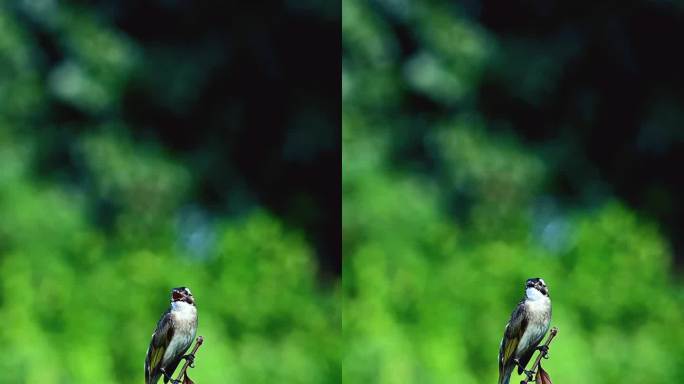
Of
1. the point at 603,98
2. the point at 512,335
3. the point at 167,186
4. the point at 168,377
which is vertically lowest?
the point at 168,377

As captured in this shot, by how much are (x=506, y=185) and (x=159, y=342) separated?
Answer: 923 millimetres

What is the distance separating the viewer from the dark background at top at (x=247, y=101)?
2203mm

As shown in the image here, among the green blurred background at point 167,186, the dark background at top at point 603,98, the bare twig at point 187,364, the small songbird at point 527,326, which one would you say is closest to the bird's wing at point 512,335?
the small songbird at point 527,326

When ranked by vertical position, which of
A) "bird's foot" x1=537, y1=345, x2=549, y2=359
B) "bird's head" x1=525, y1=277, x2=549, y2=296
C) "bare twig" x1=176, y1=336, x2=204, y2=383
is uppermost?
"bird's head" x1=525, y1=277, x2=549, y2=296

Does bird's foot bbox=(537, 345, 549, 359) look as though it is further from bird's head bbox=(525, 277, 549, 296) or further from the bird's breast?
the bird's breast

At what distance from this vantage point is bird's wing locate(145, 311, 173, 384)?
7.16 ft

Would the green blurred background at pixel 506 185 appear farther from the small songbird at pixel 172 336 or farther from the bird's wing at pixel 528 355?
the small songbird at pixel 172 336

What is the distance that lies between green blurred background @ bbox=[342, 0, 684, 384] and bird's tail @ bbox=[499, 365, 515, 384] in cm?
3

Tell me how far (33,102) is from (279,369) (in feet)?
2.92

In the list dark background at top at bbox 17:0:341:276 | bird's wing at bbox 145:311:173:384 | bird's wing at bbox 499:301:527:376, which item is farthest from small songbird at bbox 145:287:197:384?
bird's wing at bbox 499:301:527:376

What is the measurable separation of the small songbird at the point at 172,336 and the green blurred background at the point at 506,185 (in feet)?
1.43

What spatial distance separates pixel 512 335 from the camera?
7.45ft

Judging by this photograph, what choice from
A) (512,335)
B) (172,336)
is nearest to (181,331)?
(172,336)

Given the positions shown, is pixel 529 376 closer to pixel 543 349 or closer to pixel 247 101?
pixel 543 349
